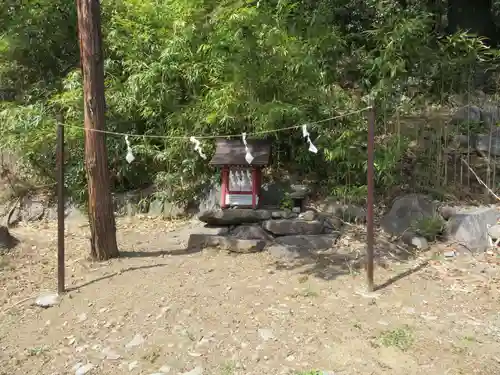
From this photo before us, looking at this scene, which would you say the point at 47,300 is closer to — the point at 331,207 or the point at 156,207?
the point at 156,207

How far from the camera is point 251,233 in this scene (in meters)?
5.51

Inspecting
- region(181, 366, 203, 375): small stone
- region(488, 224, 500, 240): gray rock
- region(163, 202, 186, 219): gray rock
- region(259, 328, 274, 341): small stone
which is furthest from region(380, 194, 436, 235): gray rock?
region(181, 366, 203, 375): small stone

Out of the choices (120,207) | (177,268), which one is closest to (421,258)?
(177,268)

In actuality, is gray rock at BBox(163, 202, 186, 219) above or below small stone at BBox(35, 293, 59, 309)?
above

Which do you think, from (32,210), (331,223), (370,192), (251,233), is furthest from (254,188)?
(32,210)

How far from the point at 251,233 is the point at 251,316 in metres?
1.69

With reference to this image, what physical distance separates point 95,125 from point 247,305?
8.14 ft

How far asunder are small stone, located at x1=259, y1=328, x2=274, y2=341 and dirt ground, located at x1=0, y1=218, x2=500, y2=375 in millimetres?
13

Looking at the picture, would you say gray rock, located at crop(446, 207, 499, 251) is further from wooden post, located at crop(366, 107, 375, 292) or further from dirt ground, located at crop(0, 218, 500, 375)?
wooden post, located at crop(366, 107, 375, 292)

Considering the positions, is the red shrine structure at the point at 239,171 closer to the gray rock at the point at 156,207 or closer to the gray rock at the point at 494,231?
the gray rock at the point at 156,207

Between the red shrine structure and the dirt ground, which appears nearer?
the dirt ground

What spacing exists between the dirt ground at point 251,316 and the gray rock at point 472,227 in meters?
0.18

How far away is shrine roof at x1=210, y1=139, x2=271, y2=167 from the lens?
5.40 metres

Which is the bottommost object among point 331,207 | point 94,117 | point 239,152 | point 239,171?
point 331,207
